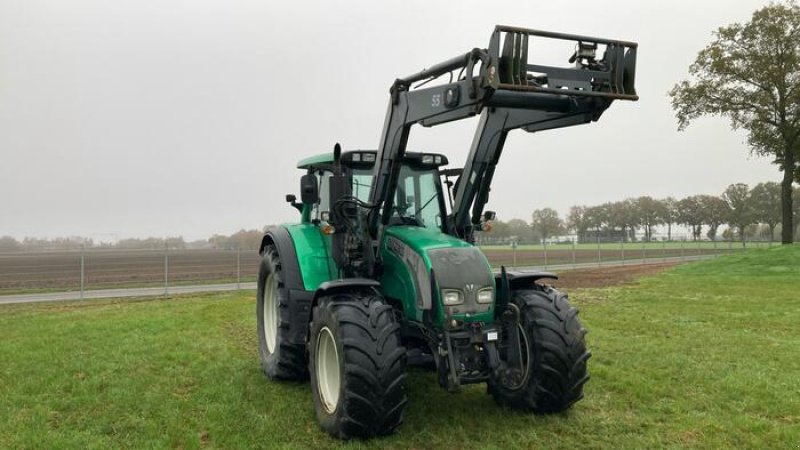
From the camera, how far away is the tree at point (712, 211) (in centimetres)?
9200

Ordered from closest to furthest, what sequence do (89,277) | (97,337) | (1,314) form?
1. (97,337)
2. (1,314)
3. (89,277)

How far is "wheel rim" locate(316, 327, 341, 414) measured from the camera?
17.6 ft

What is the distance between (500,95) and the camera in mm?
4715

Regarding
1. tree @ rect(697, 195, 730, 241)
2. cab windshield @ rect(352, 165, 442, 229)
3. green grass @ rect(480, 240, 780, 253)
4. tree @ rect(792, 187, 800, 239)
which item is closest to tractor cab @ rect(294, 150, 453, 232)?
cab windshield @ rect(352, 165, 442, 229)

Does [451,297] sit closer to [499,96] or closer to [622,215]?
[499,96]

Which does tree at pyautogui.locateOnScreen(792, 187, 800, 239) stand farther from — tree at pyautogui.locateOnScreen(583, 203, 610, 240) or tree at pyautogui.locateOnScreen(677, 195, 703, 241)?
tree at pyautogui.locateOnScreen(583, 203, 610, 240)

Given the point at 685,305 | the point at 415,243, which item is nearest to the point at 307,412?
the point at 415,243

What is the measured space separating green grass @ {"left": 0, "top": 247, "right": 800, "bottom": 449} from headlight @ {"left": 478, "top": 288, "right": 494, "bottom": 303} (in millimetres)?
1118

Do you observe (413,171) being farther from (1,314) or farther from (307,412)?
(1,314)

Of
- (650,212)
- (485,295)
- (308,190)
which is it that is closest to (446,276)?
(485,295)

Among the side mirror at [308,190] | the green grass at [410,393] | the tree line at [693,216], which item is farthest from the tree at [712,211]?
the side mirror at [308,190]

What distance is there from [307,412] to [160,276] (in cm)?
2332

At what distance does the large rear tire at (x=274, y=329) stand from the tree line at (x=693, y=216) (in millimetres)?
68683

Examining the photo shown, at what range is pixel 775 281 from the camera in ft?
66.4
